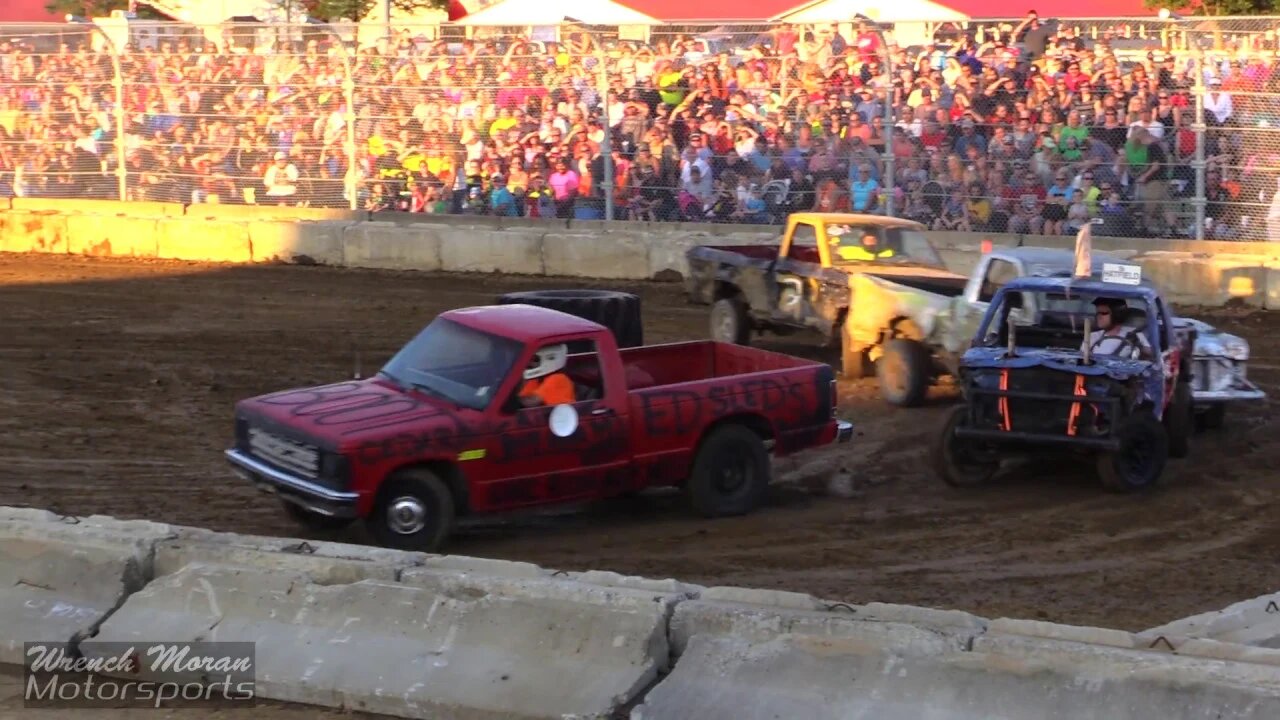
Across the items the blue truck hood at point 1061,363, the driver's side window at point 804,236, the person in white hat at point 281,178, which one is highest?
the person in white hat at point 281,178

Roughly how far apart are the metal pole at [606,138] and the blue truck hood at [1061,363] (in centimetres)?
1025

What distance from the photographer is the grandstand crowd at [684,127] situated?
1744cm

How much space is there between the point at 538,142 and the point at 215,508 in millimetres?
11555

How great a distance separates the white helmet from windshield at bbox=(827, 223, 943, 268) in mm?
5520

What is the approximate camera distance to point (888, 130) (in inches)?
736

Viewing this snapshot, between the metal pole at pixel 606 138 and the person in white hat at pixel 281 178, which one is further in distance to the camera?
the person in white hat at pixel 281 178

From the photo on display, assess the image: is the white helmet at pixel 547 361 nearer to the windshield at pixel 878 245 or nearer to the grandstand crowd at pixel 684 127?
the windshield at pixel 878 245

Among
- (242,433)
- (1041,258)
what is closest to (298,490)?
(242,433)

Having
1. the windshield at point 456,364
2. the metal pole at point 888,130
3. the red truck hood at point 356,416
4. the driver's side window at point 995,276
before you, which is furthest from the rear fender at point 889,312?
the metal pole at point 888,130

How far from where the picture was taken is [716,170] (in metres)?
19.7

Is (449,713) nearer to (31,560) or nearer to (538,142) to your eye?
(31,560)

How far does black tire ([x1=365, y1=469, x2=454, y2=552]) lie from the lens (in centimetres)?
888

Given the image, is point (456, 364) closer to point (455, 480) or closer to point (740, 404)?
point (455, 480)

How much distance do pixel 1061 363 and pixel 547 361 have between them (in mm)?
3278
